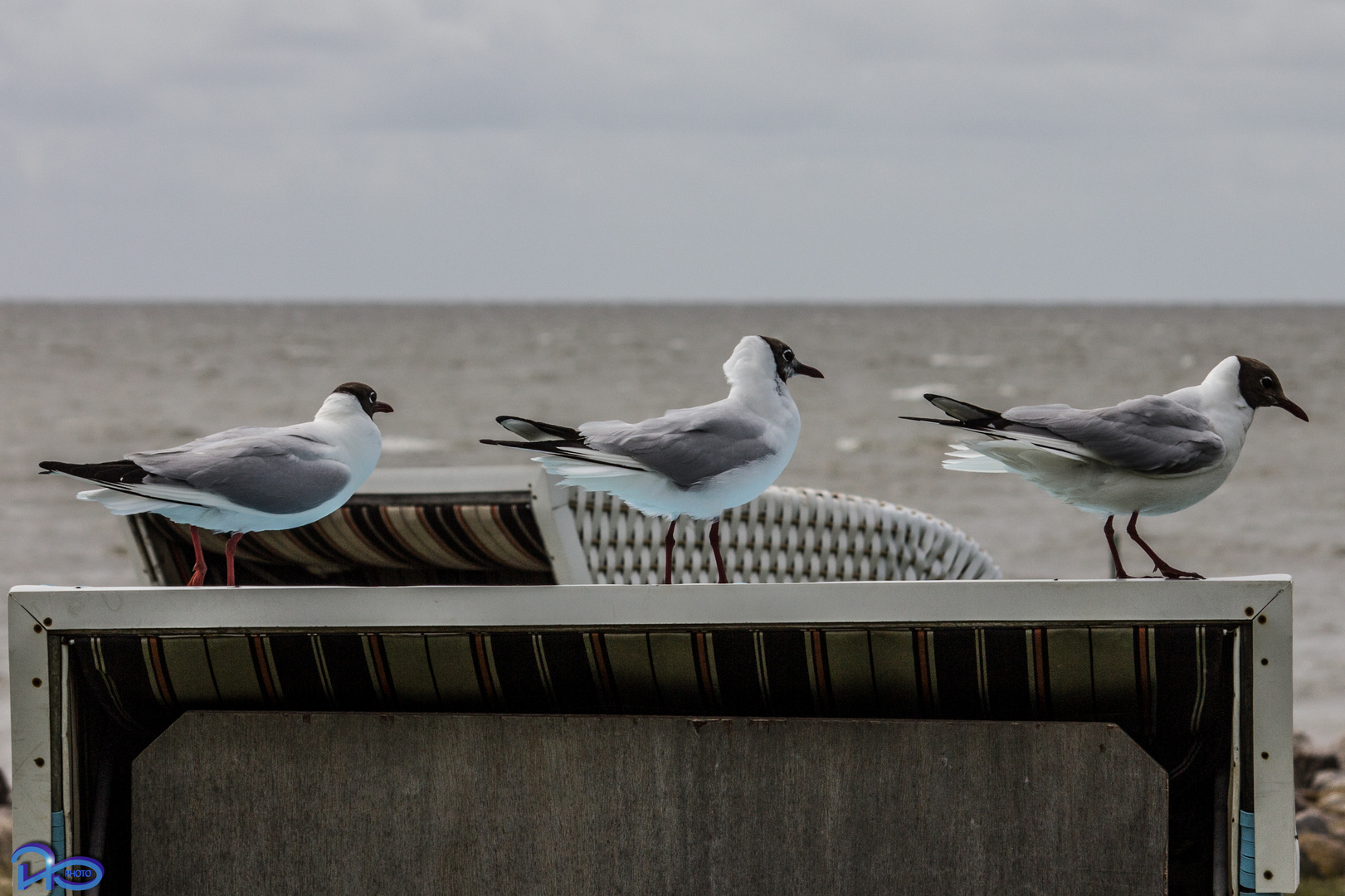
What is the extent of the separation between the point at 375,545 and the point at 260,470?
1.42 metres

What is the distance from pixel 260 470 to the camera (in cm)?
175

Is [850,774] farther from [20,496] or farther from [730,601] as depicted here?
[20,496]

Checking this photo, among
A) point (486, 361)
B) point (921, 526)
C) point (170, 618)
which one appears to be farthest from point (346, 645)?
point (486, 361)

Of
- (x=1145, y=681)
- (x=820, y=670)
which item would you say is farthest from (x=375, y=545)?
(x=1145, y=681)

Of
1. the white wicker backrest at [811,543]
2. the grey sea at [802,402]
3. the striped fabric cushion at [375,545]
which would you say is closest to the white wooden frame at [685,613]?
the striped fabric cushion at [375,545]

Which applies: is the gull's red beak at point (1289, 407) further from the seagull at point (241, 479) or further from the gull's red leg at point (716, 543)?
the seagull at point (241, 479)

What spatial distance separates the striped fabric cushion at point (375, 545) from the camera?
10.1ft

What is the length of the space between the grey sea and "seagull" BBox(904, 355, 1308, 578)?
2.11 metres

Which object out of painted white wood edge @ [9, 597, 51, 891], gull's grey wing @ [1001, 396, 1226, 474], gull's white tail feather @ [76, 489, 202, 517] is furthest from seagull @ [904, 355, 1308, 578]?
painted white wood edge @ [9, 597, 51, 891]

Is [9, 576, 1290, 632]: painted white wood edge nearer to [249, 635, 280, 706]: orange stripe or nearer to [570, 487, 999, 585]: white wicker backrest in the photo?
[249, 635, 280, 706]: orange stripe

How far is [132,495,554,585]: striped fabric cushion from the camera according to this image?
307 cm

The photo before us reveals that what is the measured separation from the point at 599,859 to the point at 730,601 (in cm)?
35

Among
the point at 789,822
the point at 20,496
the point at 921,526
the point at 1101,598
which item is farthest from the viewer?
the point at 20,496

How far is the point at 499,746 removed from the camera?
166 centimetres
